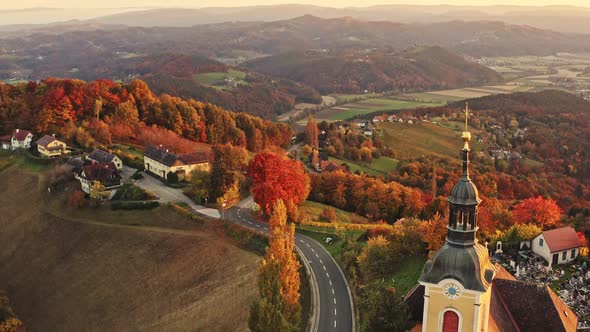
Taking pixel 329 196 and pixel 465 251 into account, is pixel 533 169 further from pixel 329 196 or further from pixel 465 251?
pixel 465 251

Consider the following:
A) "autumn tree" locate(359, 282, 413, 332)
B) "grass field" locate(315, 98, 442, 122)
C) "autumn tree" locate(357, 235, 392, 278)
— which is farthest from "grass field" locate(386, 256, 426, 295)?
"grass field" locate(315, 98, 442, 122)

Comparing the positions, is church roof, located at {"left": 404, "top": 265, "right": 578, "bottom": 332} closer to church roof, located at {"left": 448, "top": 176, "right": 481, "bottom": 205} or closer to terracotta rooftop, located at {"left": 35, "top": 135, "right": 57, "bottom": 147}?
church roof, located at {"left": 448, "top": 176, "right": 481, "bottom": 205}

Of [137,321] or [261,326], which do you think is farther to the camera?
[137,321]

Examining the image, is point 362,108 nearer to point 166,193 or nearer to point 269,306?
point 166,193

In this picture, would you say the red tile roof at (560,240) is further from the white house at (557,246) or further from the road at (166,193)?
the road at (166,193)

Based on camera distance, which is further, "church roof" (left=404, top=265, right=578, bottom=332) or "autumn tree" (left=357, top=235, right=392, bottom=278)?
"autumn tree" (left=357, top=235, right=392, bottom=278)

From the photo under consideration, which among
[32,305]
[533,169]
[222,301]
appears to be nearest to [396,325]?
[222,301]

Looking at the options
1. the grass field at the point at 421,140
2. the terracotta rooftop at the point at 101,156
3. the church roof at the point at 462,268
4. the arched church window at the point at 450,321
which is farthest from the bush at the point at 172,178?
the grass field at the point at 421,140
